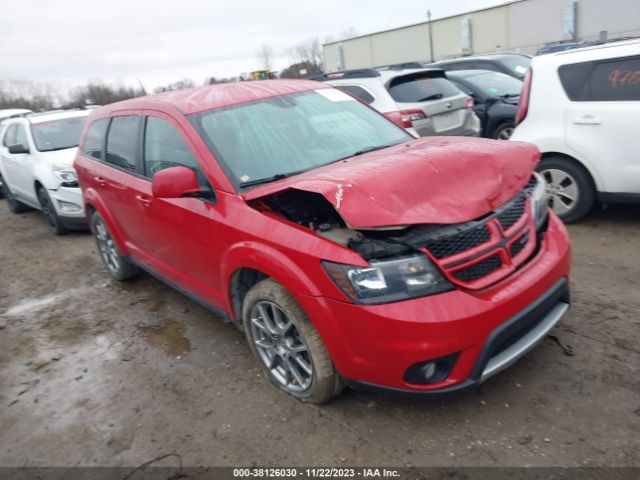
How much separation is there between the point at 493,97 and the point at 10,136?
8309 mm

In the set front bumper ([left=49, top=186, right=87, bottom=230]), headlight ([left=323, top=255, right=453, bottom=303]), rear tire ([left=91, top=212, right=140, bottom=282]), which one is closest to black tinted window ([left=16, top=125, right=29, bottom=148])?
front bumper ([left=49, top=186, right=87, bottom=230])

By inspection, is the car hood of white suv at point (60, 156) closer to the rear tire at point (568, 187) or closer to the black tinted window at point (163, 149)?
the black tinted window at point (163, 149)

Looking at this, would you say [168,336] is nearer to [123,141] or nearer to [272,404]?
[272,404]

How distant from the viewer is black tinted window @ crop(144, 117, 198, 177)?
344 cm

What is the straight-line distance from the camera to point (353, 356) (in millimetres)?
2506

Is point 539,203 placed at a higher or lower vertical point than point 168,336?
higher

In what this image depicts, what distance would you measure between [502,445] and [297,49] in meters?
88.6

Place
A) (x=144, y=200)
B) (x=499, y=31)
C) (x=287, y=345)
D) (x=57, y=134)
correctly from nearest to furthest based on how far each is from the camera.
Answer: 1. (x=287, y=345)
2. (x=144, y=200)
3. (x=57, y=134)
4. (x=499, y=31)

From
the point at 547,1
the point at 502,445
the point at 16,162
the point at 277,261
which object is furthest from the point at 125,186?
the point at 547,1

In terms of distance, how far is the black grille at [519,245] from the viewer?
8.73 ft

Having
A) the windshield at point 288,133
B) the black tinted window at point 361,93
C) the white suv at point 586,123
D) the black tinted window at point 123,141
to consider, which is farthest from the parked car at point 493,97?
the black tinted window at point 123,141

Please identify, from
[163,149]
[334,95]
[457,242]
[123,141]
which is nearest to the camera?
[457,242]

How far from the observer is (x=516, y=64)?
10.8m

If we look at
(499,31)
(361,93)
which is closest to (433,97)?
(361,93)
